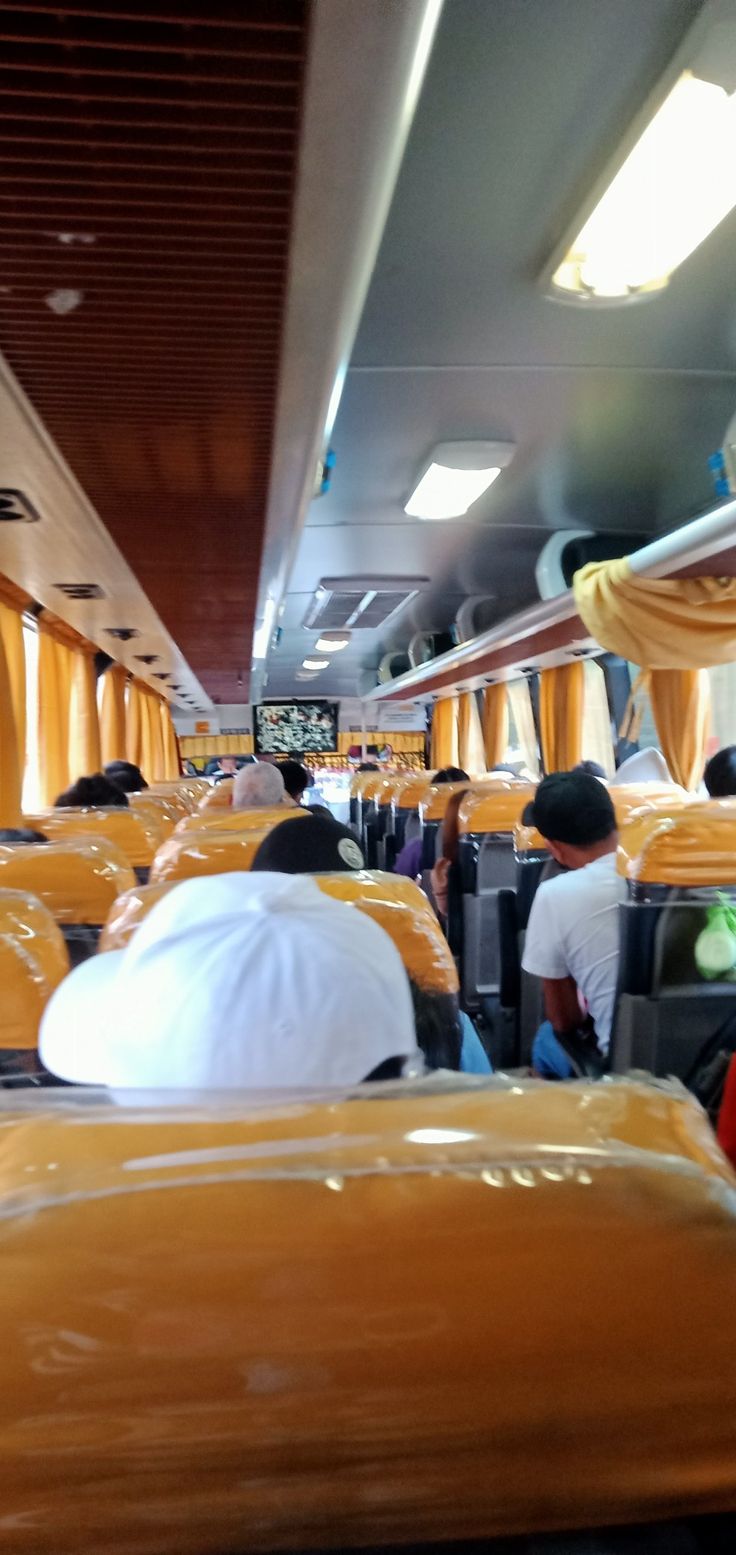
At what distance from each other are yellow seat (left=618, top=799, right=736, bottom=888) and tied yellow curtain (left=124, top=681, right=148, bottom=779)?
1221cm

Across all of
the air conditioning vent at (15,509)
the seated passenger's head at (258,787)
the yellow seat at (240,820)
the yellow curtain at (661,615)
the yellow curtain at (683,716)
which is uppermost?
the air conditioning vent at (15,509)

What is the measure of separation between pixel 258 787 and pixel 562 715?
5.89m

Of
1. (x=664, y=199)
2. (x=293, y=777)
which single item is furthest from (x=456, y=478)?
(x=664, y=199)

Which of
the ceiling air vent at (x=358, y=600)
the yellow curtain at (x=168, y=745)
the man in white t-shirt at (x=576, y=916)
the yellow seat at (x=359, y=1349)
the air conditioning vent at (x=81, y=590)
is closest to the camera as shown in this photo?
the yellow seat at (x=359, y=1349)

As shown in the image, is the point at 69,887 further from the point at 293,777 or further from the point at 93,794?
the point at 293,777

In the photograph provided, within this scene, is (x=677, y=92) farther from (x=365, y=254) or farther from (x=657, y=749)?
(x=657, y=749)

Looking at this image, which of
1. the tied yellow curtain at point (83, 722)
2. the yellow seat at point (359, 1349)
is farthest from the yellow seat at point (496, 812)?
the tied yellow curtain at point (83, 722)

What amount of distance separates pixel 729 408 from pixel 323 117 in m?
3.66

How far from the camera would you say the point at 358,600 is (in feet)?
34.7

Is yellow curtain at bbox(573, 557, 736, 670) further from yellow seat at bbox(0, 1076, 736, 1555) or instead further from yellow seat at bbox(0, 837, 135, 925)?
yellow seat at bbox(0, 1076, 736, 1555)

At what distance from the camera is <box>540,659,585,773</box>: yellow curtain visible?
1041 cm

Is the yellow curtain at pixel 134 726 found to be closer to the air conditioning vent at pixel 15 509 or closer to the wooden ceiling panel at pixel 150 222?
the air conditioning vent at pixel 15 509

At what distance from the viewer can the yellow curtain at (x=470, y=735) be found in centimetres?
1588

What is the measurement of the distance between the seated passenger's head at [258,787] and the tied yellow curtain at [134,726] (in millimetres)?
9130
